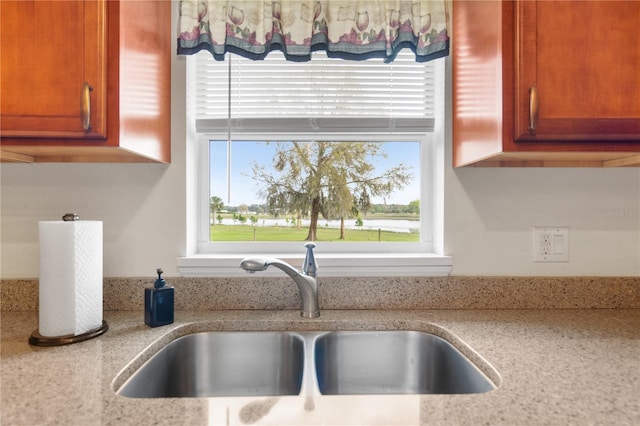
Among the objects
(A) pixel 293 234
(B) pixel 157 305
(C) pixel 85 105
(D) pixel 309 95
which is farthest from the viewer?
(A) pixel 293 234

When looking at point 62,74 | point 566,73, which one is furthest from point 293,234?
point 566,73

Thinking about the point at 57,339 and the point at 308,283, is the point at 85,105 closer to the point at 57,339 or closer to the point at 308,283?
the point at 57,339

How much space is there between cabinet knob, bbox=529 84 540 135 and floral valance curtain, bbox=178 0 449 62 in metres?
0.40

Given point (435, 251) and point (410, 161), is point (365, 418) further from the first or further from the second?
point (410, 161)

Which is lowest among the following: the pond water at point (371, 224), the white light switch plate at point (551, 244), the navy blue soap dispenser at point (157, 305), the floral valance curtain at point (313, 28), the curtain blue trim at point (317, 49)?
the navy blue soap dispenser at point (157, 305)

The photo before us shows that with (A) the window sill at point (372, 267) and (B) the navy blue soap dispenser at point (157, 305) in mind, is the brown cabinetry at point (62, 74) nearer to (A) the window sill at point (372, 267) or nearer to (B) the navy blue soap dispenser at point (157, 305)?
(B) the navy blue soap dispenser at point (157, 305)

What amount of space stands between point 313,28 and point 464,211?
2.75ft

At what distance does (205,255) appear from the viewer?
4.38ft

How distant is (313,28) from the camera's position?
1.22 meters

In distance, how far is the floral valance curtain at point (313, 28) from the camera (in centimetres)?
120

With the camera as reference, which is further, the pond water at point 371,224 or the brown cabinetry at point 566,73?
the pond water at point 371,224

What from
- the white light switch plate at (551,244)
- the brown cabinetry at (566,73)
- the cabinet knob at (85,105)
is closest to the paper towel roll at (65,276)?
the cabinet knob at (85,105)

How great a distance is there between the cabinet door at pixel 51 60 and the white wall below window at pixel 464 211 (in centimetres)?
35

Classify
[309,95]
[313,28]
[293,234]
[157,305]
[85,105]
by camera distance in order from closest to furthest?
[85,105] → [157,305] → [313,28] → [309,95] → [293,234]
